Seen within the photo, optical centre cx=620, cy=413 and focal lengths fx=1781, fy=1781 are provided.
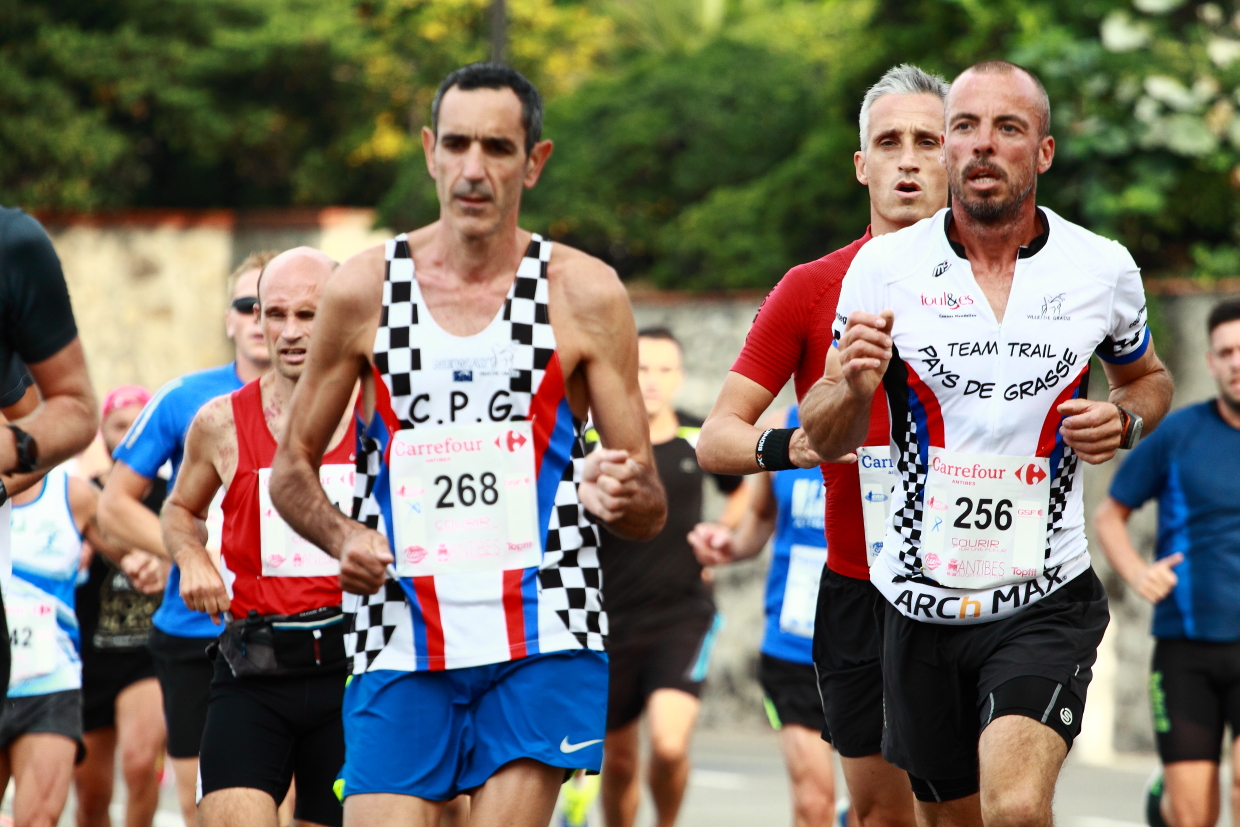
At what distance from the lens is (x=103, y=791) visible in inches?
329

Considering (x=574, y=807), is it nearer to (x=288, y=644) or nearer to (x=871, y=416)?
(x=288, y=644)

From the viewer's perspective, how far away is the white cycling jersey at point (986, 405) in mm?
4641

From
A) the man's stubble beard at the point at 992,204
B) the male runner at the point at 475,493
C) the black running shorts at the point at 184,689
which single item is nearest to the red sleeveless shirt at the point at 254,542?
the black running shorts at the point at 184,689

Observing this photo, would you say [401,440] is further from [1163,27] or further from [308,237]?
[308,237]

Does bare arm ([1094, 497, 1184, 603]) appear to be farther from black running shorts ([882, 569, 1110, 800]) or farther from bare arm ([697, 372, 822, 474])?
bare arm ([697, 372, 822, 474])

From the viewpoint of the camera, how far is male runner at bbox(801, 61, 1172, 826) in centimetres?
459

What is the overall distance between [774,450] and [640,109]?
17.9 metres

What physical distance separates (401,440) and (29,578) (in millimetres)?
3487

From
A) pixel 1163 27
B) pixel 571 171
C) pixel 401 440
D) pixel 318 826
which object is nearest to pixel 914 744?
pixel 401 440

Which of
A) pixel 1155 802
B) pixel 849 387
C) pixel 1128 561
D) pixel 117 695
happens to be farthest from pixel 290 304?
pixel 1155 802

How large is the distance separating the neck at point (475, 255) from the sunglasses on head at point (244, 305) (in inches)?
103

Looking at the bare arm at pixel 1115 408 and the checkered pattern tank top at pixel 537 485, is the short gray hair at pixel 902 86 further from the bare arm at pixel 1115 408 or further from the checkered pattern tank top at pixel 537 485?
the checkered pattern tank top at pixel 537 485

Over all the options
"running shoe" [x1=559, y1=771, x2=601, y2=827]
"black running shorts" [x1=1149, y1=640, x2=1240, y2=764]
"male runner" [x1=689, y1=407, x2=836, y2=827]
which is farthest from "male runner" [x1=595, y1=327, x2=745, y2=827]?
"black running shorts" [x1=1149, y1=640, x2=1240, y2=764]

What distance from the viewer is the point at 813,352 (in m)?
5.42
